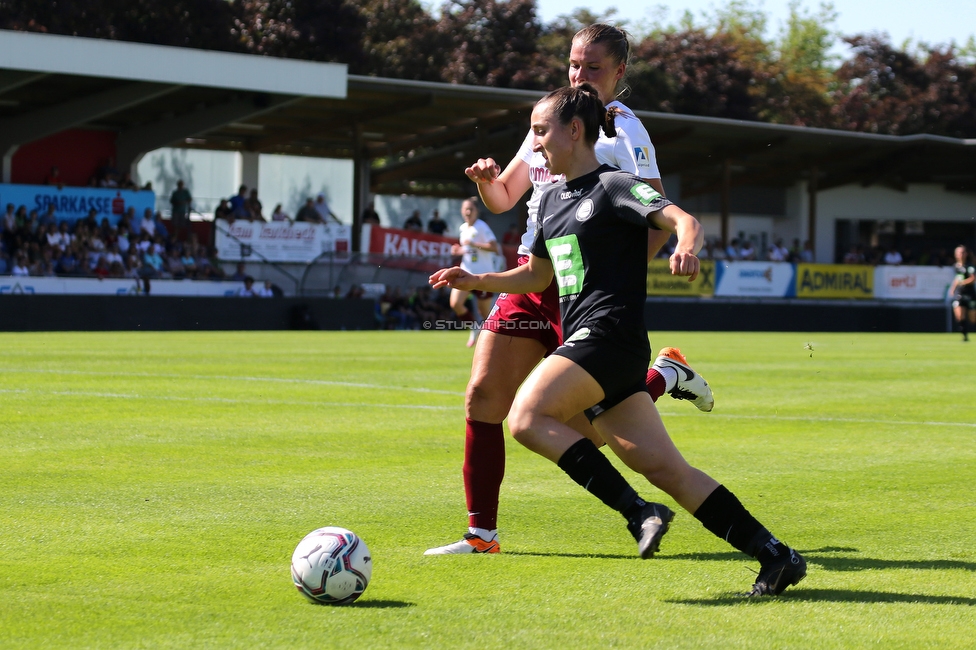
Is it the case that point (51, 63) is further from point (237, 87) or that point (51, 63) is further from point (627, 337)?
point (627, 337)

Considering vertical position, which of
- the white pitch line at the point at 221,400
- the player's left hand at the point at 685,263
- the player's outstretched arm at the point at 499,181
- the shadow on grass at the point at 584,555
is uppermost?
the player's outstretched arm at the point at 499,181

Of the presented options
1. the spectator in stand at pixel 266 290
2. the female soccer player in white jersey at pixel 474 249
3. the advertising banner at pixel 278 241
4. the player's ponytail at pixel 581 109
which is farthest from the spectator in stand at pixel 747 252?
the player's ponytail at pixel 581 109

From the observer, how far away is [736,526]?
4406 millimetres

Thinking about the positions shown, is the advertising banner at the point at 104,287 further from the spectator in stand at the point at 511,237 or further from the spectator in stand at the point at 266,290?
the spectator in stand at the point at 511,237

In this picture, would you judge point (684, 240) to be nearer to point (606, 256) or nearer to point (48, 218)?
point (606, 256)

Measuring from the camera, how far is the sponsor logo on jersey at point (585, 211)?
4.62 meters

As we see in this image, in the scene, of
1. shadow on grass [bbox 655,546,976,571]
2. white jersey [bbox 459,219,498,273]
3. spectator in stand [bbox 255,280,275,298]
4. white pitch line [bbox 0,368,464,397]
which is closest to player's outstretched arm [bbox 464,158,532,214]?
shadow on grass [bbox 655,546,976,571]

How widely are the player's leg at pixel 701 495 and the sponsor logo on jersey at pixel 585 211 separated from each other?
683 millimetres

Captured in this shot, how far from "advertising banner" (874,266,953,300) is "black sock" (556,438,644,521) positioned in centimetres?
3793

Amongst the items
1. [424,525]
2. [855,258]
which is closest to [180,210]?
[855,258]

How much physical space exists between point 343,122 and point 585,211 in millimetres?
33041

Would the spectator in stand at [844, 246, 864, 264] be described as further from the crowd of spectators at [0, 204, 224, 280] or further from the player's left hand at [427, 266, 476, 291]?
the player's left hand at [427, 266, 476, 291]

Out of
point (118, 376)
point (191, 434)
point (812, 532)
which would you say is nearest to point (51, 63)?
point (118, 376)

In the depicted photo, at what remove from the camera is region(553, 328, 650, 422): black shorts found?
4.40 metres
